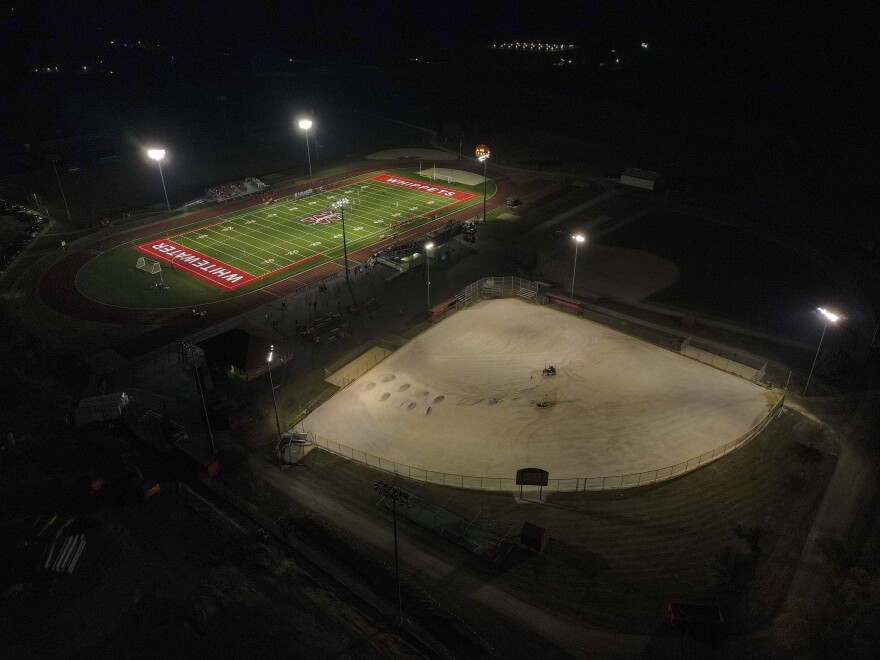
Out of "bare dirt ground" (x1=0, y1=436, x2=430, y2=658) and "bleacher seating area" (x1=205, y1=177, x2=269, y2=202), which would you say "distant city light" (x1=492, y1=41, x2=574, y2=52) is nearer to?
"bleacher seating area" (x1=205, y1=177, x2=269, y2=202)

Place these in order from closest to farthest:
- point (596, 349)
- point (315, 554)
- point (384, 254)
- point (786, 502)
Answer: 1. point (315, 554)
2. point (786, 502)
3. point (596, 349)
4. point (384, 254)

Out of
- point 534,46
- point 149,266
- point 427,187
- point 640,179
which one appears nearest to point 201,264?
point 149,266

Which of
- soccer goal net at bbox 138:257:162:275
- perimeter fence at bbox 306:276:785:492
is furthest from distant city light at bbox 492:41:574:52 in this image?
soccer goal net at bbox 138:257:162:275

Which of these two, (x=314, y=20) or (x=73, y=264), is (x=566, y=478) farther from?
(x=314, y=20)

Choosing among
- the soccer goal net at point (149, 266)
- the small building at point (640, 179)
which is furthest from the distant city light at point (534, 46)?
the soccer goal net at point (149, 266)

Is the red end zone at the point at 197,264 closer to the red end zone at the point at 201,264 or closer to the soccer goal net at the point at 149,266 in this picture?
the red end zone at the point at 201,264

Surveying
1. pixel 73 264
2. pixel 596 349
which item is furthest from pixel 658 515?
pixel 73 264
